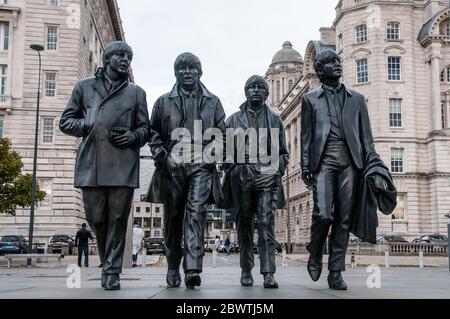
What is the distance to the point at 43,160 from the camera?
4303 centimetres

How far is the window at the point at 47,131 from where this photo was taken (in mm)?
43594

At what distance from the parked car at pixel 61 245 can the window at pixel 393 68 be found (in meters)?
33.1

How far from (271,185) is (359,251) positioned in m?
37.1

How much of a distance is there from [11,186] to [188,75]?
25234 mm

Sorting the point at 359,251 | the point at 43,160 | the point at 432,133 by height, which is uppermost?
the point at 432,133

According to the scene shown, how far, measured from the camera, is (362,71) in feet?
189

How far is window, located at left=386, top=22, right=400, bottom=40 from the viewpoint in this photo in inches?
2243

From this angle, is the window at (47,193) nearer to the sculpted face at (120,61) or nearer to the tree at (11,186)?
the tree at (11,186)

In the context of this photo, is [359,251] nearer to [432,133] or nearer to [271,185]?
[432,133]

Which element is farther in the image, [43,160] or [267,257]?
[43,160]

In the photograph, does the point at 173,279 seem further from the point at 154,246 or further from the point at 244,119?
the point at 154,246

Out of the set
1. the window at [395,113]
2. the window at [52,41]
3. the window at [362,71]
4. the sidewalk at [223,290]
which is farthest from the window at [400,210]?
the sidewalk at [223,290]

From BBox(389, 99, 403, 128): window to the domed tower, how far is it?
54252 mm
